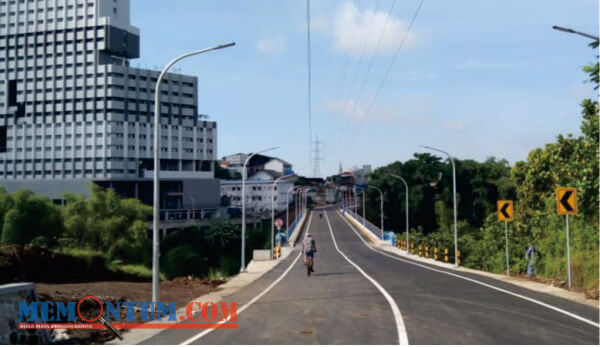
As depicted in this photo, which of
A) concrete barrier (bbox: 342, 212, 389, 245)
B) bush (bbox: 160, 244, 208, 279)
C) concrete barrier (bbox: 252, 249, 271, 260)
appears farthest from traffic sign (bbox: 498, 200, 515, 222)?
bush (bbox: 160, 244, 208, 279)

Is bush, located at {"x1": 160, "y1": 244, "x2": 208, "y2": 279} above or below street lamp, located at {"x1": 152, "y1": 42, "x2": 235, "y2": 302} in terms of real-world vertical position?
below

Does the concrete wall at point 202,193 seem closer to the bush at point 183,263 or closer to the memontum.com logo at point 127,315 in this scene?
the bush at point 183,263

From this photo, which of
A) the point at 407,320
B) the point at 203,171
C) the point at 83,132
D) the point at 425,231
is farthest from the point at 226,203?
the point at 407,320

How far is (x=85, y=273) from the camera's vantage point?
1363 inches

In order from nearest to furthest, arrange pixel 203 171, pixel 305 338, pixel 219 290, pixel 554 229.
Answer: pixel 305 338, pixel 219 290, pixel 554 229, pixel 203 171

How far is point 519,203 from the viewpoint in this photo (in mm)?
50469

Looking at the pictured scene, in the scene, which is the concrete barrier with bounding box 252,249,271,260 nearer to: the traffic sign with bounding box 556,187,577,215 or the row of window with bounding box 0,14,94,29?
the traffic sign with bounding box 556,187,577,215

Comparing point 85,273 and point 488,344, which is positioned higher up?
point 488,344

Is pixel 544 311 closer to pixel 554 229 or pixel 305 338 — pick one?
pixel 305 338

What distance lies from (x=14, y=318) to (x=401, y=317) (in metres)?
7.25

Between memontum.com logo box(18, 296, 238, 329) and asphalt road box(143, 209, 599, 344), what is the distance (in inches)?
25.6

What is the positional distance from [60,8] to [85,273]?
91.2 m

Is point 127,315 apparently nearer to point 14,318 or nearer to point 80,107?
point 14,318

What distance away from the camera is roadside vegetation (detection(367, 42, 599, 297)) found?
21.5 metres
